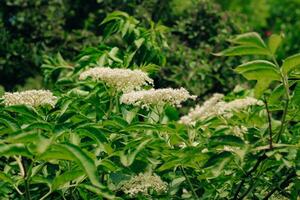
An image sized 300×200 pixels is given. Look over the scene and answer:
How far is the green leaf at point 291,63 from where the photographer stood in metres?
2.02

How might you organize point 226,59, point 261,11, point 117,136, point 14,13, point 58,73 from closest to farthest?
point 117,136
point 58,73
point 226,59
point 14,13
point 261,11

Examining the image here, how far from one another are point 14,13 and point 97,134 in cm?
805

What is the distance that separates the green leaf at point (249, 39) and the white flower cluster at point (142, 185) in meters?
0.72

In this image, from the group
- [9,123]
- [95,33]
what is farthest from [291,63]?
[95,33]

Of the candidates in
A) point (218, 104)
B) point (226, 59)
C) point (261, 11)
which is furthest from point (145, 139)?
point (261, 11)

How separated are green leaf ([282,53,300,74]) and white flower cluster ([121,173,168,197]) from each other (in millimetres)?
683

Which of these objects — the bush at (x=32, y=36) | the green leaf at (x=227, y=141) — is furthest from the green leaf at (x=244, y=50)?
the bush at (x=32, y=36)

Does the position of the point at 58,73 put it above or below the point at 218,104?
below

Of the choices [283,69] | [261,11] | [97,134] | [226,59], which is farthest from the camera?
[261,11]

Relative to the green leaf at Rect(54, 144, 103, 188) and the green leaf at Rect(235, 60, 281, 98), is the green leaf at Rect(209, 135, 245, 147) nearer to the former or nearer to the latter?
the green leaf at Rect(235, 60, 281, 98)

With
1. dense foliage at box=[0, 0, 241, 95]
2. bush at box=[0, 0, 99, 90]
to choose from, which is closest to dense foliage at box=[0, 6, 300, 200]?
dense foliage at box=[0, 0, 241, 95]

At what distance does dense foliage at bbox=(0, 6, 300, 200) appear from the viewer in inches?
78.9

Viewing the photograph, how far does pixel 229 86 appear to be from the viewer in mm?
8656

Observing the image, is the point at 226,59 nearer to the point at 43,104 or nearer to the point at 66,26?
the point at 66,26
